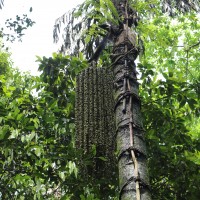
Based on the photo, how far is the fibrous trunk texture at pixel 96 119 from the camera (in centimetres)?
373

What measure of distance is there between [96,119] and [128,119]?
0.41 meters

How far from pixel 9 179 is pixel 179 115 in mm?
2689

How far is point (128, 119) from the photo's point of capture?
11.6 ft

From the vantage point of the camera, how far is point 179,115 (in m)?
5.72

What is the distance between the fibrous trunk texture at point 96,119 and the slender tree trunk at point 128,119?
0.14 m

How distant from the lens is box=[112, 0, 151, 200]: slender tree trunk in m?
3.03

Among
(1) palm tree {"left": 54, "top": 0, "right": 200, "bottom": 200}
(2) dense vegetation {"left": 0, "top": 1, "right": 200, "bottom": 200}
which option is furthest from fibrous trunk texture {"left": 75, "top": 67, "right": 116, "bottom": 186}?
(2) dense vegetation {"left": 0, "top": 1, "right": 200, "bottom": 200}

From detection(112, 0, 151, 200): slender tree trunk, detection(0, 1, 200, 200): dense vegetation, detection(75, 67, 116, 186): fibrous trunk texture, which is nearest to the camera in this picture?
detection(112, 0, 151, 200): slender tree trunk

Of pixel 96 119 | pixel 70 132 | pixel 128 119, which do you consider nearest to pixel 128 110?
pixel 128 119

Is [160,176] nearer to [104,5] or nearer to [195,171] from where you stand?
[195,171]

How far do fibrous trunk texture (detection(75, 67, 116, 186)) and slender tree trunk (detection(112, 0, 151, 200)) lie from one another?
138 millimetres

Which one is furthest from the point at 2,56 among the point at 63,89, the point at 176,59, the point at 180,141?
the point at 180,141

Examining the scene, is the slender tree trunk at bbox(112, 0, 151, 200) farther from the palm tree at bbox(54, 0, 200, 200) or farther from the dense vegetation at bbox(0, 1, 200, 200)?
the dense vegetation at bbox(0, 1, 200, 200)

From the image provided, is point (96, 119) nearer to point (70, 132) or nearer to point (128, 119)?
point (128, 119)
